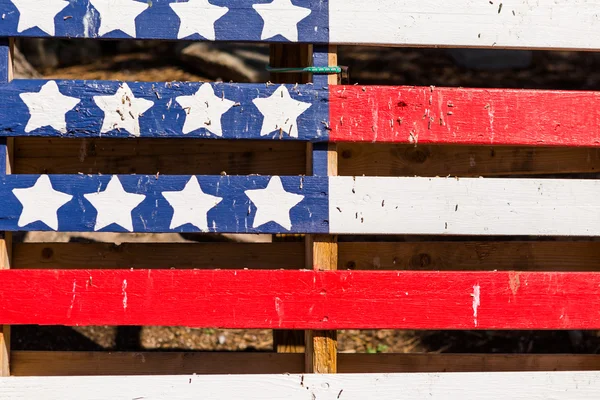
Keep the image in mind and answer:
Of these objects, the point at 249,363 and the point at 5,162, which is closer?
the point at 5,162

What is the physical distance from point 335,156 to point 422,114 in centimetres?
29

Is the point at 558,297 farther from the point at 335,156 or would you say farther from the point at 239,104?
the point at 239,104

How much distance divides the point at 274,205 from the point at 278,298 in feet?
0.90

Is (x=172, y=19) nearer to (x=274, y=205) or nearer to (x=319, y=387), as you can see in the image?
(x=274, y=205)

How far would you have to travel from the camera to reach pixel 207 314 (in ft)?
6.99

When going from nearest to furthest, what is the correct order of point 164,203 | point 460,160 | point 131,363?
1. point 164,203
2. point 131,363
3. point 460,160

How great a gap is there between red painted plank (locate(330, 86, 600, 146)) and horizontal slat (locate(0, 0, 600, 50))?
0.50 feet

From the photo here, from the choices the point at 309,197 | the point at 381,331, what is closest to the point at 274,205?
the point at 309,197

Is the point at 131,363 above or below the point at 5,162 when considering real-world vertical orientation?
below

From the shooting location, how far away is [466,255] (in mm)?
2447

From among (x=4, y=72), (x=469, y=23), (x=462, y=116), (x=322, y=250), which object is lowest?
(x=322, y=250)

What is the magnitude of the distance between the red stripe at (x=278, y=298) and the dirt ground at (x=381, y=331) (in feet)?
4.05

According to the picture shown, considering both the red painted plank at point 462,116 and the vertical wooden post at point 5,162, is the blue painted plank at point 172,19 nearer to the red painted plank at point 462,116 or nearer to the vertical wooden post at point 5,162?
the vertical wooden post at point 5,162

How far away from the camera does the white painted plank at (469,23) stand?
216 centimetres
